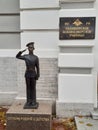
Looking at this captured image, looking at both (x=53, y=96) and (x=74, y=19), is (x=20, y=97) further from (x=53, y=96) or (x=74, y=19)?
(x=74, y=19)

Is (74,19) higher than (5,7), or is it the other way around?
(5,7)

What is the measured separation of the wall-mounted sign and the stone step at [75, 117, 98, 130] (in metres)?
1.90

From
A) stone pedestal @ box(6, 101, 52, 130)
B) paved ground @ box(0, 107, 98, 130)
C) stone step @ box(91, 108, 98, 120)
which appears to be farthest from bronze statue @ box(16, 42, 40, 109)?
stone step @ box(91, 108, 98, 120)

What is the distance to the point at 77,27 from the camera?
5.61 metres

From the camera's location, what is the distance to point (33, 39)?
20.0 feet

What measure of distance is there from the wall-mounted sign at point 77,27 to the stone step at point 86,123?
1900 millimetres

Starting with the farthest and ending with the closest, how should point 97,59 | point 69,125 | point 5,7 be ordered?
point 5,7 → point 97,59 → point 69,125

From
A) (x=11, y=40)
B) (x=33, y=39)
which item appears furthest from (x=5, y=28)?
(x=33, y=39)

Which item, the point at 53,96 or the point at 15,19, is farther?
the point at 15,19

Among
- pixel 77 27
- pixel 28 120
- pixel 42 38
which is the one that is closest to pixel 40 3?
pixel 42 38

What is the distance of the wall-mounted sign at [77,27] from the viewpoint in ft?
18.3

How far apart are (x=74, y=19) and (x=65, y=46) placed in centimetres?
66

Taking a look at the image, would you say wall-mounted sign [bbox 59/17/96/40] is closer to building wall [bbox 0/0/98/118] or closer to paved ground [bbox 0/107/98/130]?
building wall [bbox 0/0/98/118]

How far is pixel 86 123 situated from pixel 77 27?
2.19 metres
